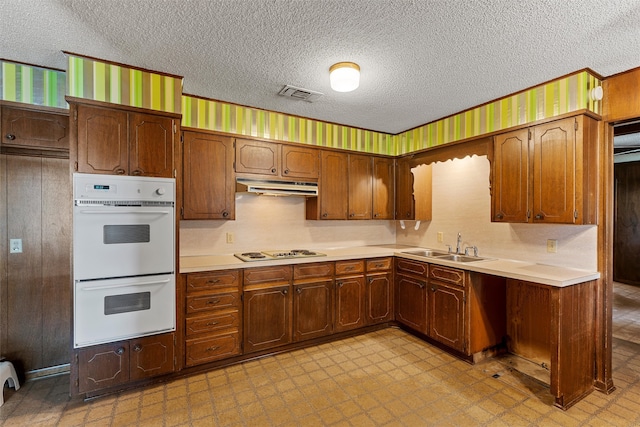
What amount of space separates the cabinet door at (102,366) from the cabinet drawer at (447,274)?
2848mm

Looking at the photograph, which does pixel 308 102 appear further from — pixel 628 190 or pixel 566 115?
pixel 628 190

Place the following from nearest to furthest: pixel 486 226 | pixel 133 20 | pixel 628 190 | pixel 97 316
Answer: pixel 133 20, pixel 97 316, pixel 486 226, pixel 628 190

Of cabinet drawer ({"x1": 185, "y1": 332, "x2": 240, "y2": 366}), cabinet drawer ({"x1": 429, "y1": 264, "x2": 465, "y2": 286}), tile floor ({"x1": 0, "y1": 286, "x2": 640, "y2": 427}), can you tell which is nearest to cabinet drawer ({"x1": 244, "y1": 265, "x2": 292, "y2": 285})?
cabinet drawer ({"x1": 185, "y1": 332, "x2": 240, "y2": 366})

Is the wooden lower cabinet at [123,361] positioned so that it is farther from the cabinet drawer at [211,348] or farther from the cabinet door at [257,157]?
the cabinet door at [257,157]

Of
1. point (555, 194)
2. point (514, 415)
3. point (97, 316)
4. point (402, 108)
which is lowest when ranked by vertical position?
point (514, 415)

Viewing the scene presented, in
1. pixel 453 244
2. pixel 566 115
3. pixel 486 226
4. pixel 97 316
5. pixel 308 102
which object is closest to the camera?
pixel 97 316

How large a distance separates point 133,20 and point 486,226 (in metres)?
3.59

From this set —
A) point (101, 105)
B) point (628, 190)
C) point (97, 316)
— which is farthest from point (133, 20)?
point (628, 190)

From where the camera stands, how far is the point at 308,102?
125 inches

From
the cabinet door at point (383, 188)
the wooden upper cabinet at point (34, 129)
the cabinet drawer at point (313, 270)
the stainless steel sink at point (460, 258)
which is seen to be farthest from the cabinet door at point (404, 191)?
the wooden upper cabinet at point (34, 129)

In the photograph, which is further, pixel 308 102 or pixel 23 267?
pixel 308 102

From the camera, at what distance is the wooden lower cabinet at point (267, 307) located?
2930 millimetres

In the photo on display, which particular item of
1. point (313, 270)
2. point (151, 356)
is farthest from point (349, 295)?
point (151, 356)

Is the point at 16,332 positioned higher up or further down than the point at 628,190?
further down
